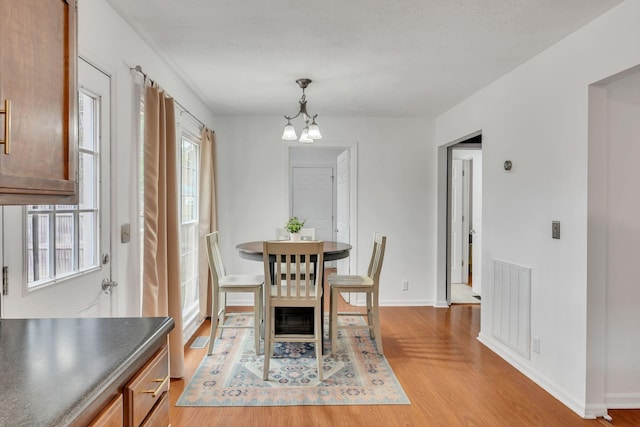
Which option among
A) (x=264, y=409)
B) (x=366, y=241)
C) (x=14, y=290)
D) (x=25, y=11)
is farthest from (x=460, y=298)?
(x=25, y=11)

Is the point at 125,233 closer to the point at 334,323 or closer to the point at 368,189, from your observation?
the point at 334,323

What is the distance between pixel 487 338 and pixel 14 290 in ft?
11.4

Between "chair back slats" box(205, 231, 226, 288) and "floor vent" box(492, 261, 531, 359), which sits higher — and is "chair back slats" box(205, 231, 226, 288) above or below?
above

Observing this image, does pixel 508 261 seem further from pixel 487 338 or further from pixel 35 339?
pixel 35 339

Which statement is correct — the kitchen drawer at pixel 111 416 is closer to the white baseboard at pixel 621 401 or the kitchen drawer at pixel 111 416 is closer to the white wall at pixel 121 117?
the white wall at pixel 121 117

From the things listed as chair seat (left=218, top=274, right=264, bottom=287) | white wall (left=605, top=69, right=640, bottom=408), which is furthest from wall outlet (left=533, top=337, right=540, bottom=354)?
chair seat (left=218, top=274, right=264, bottom=287)

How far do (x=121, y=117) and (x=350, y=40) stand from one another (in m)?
1.52

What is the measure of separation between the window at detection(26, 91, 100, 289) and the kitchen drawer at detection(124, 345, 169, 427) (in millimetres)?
693

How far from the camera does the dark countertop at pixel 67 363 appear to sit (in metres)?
0.76

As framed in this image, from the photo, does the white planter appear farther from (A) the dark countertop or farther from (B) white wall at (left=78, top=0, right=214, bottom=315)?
(A) the dark countertop

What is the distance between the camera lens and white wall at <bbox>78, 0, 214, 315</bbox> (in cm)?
196

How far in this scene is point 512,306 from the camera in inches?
120

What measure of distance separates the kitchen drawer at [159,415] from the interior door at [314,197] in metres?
5.91

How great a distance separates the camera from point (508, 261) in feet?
10.3
